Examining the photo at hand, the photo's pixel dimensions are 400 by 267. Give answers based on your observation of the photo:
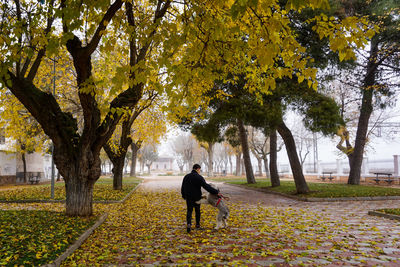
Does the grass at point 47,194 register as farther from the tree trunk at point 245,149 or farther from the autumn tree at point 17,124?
the tree trunk at point 245,149

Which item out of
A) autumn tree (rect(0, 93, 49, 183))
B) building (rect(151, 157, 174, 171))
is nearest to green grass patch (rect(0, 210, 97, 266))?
autumn tree (rect(0, 93, 49, 183))

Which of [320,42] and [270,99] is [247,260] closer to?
[270,99]

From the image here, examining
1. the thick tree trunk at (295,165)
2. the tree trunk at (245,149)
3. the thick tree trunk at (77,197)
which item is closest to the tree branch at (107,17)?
the thick tree trunk at (77,197)

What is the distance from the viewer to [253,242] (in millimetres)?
5730

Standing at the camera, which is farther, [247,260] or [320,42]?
[320,42]

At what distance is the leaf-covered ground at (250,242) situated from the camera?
467 centimetres

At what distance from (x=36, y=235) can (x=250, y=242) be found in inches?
172

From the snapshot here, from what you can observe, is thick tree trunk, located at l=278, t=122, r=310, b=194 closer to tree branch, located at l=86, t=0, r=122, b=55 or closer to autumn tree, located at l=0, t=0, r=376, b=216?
autumn tree, located at l=0, t=0, r=376, b=216

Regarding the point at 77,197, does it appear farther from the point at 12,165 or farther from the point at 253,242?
the point at 12,165

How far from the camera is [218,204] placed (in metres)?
6.80

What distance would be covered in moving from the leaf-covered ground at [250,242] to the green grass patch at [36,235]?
1.21 feet

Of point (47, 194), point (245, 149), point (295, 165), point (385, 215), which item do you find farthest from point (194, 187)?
point (245, 149)

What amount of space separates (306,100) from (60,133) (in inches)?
423

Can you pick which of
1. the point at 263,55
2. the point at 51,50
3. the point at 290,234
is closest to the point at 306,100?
the point at 290,234
